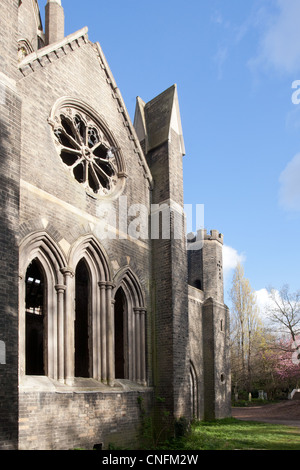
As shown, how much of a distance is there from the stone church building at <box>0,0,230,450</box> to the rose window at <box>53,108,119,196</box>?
37 mm

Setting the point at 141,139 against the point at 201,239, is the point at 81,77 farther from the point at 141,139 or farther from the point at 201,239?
the point at 201,239

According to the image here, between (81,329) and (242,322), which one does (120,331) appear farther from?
(242,322)

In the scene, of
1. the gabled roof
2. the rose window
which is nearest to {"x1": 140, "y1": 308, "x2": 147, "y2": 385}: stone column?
the rose window

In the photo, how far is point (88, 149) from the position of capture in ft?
41.4

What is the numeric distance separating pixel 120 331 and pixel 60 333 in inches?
158

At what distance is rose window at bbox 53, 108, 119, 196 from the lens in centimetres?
1194

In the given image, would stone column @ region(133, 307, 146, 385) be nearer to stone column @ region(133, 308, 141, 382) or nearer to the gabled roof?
stone column @ region(133, 308, 141, 382)

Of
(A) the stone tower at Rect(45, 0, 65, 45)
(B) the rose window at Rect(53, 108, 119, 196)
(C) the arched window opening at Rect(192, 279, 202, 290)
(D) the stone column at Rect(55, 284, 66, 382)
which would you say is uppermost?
(A) the stone tower at Rect(45, 0, 65, 45)

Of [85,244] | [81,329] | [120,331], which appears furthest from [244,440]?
[85,244]

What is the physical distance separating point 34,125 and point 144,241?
471 cm

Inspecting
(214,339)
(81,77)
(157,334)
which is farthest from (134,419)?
(214,339)

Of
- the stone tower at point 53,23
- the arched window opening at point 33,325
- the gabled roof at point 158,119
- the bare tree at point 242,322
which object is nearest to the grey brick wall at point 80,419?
the arched window opening at point 33,325

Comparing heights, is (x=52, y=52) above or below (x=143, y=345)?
above

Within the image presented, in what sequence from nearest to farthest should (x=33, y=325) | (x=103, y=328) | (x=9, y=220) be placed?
1. (x=9, y=220)
2. (x=103, y=328)
3. (x=33, y=325)
